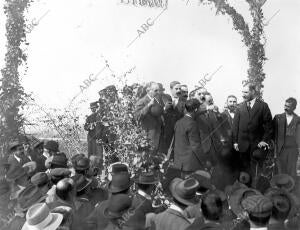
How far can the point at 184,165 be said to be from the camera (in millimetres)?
7285

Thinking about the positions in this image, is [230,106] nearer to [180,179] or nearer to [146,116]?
[146,116]

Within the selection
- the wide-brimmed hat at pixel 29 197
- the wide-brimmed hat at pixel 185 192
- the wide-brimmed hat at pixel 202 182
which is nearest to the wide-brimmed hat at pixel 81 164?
the wide-brimmed hat at pixel 29 197

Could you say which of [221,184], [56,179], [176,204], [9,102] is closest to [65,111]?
[9,102]

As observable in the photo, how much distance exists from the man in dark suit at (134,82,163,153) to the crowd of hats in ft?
4.27

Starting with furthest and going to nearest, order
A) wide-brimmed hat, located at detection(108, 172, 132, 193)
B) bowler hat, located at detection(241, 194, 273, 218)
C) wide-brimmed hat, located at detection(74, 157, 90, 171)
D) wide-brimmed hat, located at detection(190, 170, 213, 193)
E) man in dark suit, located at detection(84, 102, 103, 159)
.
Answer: man in dark suit, located at detection(84, 102, 103, 159), wide-brimmed hat, located at detection(74, 157, 90, 171), wide-brimmed hat, located at detection(190, 170, 213, 193), wide-brimmed hat, located at detection(108, 172, 132, 193), bowler hat, located at detection(241, 194, 273, 218)

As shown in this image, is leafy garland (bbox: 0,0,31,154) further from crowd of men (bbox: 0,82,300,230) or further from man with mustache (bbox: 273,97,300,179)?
man with mustache (bbox: 273,97,300,179)

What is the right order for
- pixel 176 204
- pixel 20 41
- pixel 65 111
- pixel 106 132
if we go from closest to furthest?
pixel 176 204 → pixel 106 132 → pixel 65 111 → pixel 20 41

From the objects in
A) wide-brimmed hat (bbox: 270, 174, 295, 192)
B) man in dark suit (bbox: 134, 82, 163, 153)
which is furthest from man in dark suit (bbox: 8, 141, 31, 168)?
wide-brimmed hat (bbox: 270, 174, 295, 192)

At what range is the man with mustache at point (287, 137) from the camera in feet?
Result: 27.0

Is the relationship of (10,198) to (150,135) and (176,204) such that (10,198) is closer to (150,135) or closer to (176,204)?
(176,204)

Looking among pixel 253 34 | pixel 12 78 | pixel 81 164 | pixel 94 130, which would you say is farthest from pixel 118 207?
pixel 253 34

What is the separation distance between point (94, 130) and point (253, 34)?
19.0 ft

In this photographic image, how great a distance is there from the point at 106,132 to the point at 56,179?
10.5 ft

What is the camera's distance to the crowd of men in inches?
151
